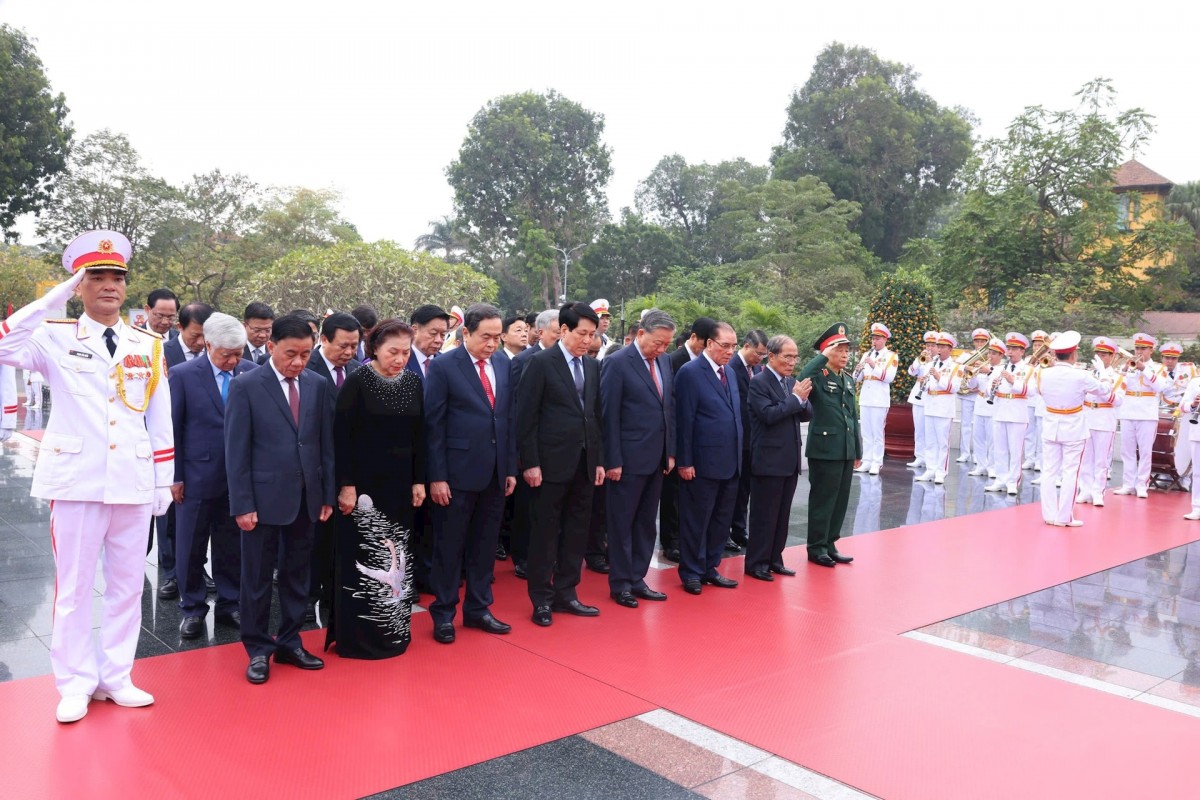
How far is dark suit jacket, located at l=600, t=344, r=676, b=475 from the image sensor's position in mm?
5293

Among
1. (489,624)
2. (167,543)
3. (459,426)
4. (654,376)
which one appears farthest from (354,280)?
(489,624)

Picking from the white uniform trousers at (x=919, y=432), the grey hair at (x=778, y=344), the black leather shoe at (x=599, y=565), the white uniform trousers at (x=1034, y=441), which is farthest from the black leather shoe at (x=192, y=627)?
the white uniform trousers at (x=1034, y=441)

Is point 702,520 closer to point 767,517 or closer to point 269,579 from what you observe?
point 767,517

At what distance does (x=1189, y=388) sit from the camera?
9.30m

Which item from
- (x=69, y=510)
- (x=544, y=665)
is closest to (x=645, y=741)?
(x=544, y=665)

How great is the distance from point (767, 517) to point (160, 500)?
3.80 meters

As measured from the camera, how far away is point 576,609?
204 inches

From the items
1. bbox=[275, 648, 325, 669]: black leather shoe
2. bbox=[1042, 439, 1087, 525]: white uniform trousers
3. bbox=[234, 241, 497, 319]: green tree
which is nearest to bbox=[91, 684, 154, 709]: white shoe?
bbox=[275, 648, 325, 669]: black leather shoe

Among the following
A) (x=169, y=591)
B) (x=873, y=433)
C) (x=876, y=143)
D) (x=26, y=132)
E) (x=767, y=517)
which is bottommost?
(x=169, y=591)

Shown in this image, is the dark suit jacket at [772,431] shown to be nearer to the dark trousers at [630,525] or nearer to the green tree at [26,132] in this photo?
the dark trousers at [630,525]

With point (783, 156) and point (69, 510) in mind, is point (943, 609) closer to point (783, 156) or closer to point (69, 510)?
point (69, 510)

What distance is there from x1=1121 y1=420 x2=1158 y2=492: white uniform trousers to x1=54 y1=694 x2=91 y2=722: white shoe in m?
10.6

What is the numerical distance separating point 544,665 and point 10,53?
27.8m

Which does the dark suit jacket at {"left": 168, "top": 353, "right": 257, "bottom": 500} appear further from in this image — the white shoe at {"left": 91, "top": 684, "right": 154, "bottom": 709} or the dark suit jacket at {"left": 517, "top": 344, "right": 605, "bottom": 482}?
the dark suit jacket at {"left": 517, "top": 344, "right": 605, "bottom": 482}
